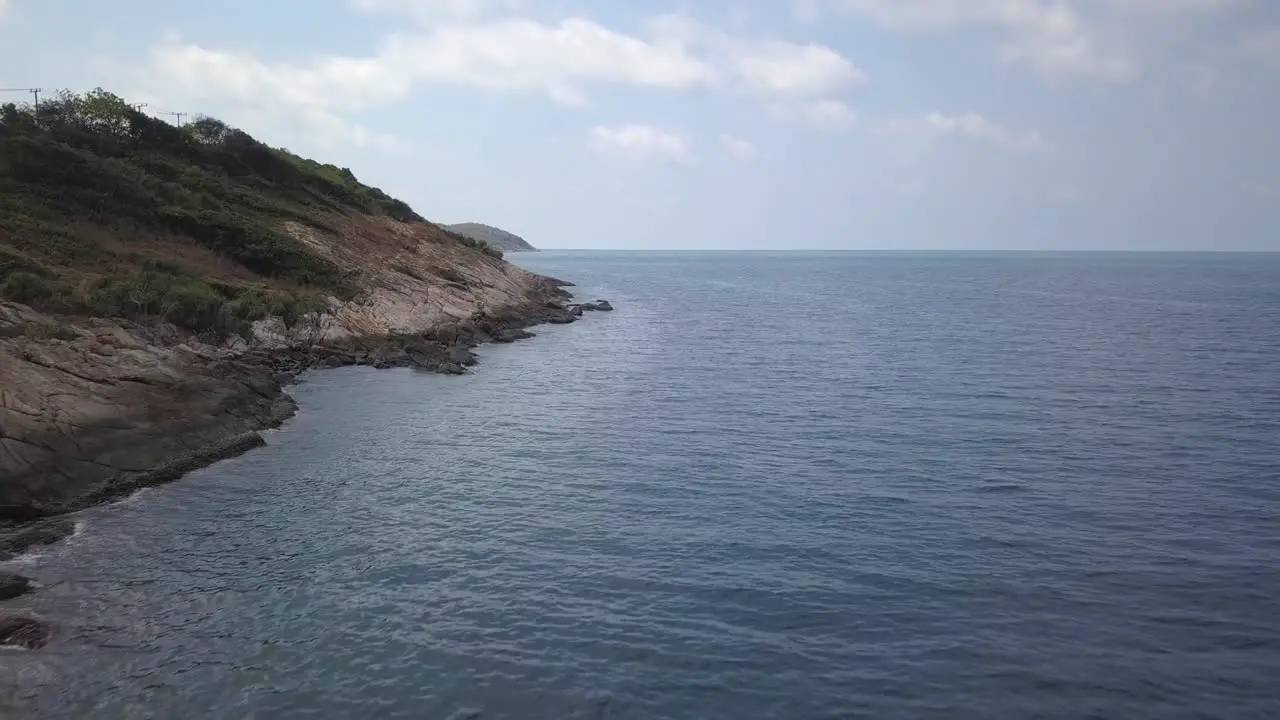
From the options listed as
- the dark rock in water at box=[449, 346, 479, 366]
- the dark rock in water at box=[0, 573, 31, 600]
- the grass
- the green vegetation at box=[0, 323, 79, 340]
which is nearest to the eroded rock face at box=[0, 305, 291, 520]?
the green vegetation at box=[0, 323, 79, 340]

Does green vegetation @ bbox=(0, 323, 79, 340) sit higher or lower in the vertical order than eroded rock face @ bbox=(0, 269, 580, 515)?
higher

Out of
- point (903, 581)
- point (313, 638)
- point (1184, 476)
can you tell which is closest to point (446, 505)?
point (313, 638)

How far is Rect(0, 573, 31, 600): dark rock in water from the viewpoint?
743 inches

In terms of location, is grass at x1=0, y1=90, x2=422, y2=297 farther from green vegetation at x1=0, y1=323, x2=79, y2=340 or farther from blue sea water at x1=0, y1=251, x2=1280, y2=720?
blue sea water at x1=0, y1=251, x2=1280, y2=720

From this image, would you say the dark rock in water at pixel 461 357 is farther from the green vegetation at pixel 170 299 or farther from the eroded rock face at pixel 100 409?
the eroded rock face at pixel 100 409

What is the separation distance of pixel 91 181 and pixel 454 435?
38.6 metres

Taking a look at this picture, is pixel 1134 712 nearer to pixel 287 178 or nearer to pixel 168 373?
pixel 168 373

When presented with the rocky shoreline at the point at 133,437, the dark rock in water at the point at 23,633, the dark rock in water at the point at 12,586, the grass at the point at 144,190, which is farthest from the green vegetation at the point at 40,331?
the dark rock in water at the point at 23,633

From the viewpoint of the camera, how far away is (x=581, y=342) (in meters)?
67.1

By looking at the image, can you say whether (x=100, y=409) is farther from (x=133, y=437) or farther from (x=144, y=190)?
(x=144, y=190)

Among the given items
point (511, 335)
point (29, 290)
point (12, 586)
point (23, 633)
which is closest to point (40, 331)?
point (29, 290)

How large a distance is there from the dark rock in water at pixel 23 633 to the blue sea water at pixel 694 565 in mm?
350

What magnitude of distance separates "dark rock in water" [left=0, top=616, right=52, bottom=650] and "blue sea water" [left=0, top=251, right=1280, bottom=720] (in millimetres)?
350

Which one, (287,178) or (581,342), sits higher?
(287,178)
